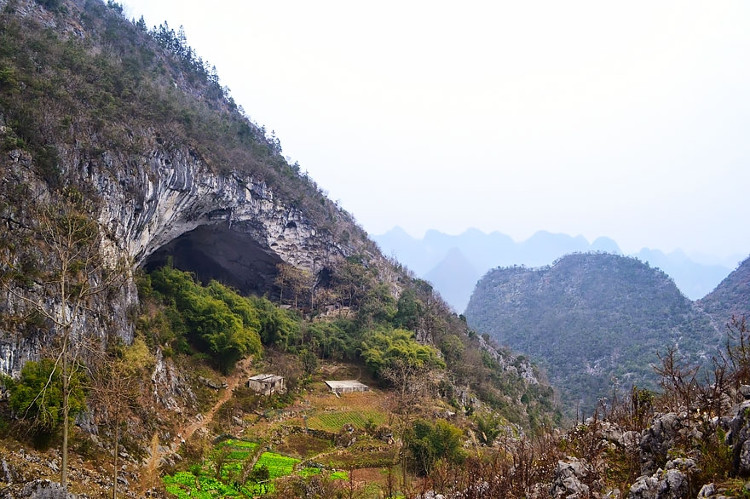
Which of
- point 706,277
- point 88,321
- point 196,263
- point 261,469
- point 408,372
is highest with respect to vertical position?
point 706,277

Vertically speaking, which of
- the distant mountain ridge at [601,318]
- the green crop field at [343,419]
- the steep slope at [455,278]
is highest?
the steep slope at [455,278]

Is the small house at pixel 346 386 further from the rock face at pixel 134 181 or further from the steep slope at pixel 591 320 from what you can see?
the steep slope at pixel 591 320

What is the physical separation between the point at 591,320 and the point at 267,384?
4508cm

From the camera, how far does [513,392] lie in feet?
113

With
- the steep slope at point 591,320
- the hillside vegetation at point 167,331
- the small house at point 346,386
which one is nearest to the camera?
the hillside vegetation at point 167,331

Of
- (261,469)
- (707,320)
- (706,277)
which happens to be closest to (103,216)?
(261,469)

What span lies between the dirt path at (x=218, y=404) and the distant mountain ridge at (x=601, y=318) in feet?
85.8

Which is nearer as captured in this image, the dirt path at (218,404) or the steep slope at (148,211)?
the steep slope at (148,211)

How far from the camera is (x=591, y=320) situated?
182 ft

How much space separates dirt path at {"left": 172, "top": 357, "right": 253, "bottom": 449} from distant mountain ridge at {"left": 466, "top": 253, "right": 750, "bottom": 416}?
26165 mm

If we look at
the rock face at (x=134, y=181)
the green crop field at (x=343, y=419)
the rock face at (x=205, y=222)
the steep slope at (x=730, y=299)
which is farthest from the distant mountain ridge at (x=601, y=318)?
the rock face at (x=205, y=222)

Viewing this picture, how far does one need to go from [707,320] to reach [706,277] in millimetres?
127160

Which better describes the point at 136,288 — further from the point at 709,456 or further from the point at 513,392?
the point at 513,392

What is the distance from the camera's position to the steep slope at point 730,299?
4294cm
